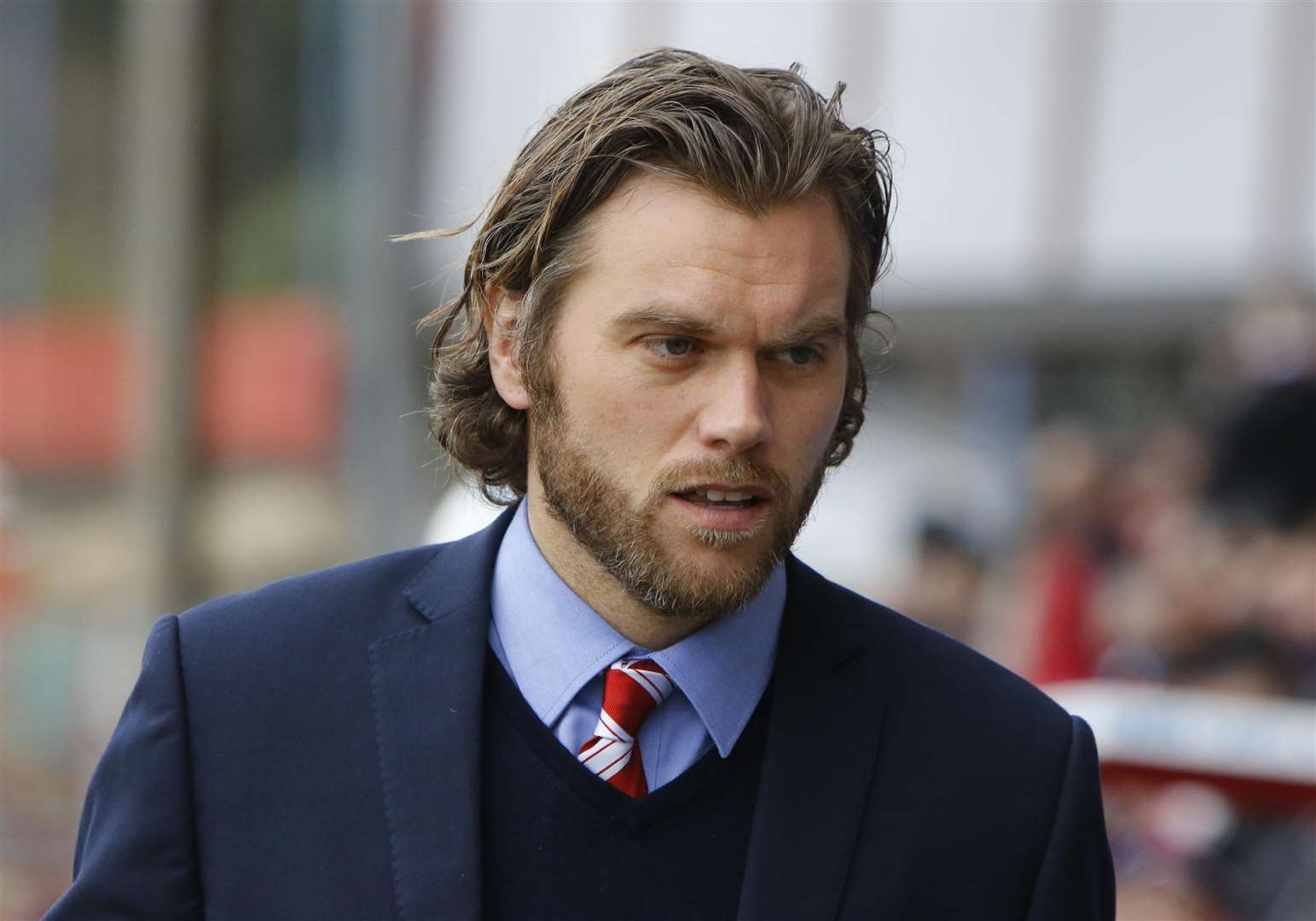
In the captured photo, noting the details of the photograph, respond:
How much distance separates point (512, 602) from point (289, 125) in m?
13.0

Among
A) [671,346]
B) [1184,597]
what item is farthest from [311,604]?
[1184,597]

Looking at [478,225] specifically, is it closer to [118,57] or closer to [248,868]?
[248,868]

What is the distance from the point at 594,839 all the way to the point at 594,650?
27cm

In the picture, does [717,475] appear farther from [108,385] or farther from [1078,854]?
[108,385]

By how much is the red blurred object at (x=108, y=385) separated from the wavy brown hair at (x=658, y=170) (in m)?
12.0

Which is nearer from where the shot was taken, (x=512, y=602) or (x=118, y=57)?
(x=512, y=602)

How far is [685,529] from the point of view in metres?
2.45

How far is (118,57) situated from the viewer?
567 inches

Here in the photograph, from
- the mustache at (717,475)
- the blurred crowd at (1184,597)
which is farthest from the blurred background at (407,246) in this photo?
the mustache at (717,475)

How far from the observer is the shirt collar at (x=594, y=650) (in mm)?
2545

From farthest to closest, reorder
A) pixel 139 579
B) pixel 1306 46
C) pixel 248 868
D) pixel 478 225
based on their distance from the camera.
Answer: pixel 1306 46 → pixel 139 579 → pixel 478 225 → pixel 248 868

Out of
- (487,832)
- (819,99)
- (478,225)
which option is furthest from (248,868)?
(819,99)

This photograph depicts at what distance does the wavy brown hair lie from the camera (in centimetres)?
250

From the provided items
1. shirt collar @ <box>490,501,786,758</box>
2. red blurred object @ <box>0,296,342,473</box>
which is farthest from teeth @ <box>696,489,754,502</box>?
red blurred object @ <box>0,296,342,473</box>
